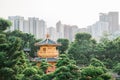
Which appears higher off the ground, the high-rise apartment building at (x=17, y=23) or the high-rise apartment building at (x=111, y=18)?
the high-rise apartment building at (x=111, y=18)

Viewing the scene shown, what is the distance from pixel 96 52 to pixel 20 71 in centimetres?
1250

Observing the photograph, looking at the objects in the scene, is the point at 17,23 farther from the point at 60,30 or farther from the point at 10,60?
the point at 10,60

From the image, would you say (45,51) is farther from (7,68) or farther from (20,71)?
(7,68)

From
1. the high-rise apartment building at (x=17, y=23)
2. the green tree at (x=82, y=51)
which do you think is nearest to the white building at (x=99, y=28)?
the high-rise apartment building at (x=17, y=23)

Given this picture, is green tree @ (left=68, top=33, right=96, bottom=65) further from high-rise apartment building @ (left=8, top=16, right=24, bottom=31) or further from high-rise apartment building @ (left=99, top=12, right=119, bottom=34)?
high-rise apartment building @ (left=99, top=12, right=119, bottom=34)

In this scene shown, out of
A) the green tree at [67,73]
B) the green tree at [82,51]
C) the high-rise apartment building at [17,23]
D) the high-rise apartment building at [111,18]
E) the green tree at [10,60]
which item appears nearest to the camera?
the green tree at [67,73]

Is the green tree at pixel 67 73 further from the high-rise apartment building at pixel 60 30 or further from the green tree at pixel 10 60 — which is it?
the high-rise apartment building at pixel 60 30

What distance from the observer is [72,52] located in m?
28.2

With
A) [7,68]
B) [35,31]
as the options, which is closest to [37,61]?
[7,68]

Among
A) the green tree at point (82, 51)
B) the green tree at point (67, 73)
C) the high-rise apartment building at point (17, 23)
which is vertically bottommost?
the green tree at point (67, 73)

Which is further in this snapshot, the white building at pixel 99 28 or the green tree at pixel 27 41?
the white building at pixel 99 28

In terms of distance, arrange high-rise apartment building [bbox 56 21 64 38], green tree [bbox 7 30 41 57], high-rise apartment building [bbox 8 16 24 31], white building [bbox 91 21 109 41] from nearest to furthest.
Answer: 1. green tree [bbox 7 30 41 57]
2. high-rise apartment building [bbox 8 16 24 31]
3. high-rise apartment building [bbox 56 21 64 38]
4. white building [bbox 91 21 109 41]

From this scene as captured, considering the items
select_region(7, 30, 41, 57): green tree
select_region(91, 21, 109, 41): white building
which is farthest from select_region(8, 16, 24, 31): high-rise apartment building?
select_region(7, 30, 41, 57): green tree

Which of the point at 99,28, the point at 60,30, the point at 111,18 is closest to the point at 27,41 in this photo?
the point at 60,30
